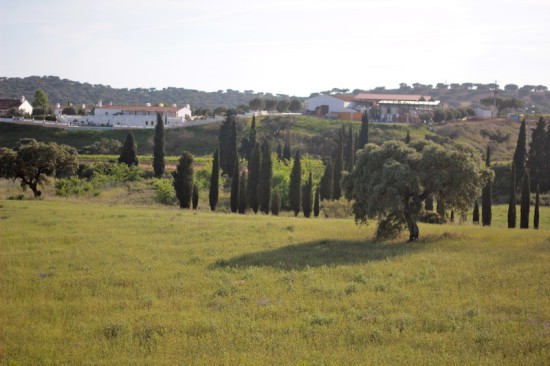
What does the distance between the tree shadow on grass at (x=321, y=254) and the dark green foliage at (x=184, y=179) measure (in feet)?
80.0

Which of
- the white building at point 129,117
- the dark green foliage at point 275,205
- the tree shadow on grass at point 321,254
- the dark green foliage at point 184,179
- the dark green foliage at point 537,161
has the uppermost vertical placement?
the white building at point 129,117

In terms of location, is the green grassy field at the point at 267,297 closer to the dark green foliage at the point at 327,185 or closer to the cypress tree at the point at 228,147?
the dark green foliage at the point at 327,185

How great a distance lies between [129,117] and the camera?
12888 centimetres

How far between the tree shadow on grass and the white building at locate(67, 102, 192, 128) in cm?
9326

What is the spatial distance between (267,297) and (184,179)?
36.0 meters

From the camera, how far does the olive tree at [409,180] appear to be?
3350cm

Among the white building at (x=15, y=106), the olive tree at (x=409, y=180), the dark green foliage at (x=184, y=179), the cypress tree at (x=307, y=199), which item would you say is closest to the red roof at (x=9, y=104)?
the white building at (x=15, y=106)

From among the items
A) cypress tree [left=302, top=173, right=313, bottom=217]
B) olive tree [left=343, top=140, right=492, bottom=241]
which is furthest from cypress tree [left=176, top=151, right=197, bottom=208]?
olive tree [left=343, top=140, right=492, bottom=241]

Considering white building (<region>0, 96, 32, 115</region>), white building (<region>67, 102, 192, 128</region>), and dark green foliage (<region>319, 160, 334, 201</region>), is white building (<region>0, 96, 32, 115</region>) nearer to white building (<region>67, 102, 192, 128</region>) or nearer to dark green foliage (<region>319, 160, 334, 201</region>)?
white building (<region>67, 102, 192, 128</region>)

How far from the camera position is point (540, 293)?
21156mm

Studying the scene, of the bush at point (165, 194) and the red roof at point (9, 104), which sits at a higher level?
the red roof at point (9, 104)

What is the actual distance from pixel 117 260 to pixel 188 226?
11.2m

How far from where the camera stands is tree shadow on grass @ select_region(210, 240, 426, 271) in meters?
27.6

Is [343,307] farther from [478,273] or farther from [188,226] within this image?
[188,226]
